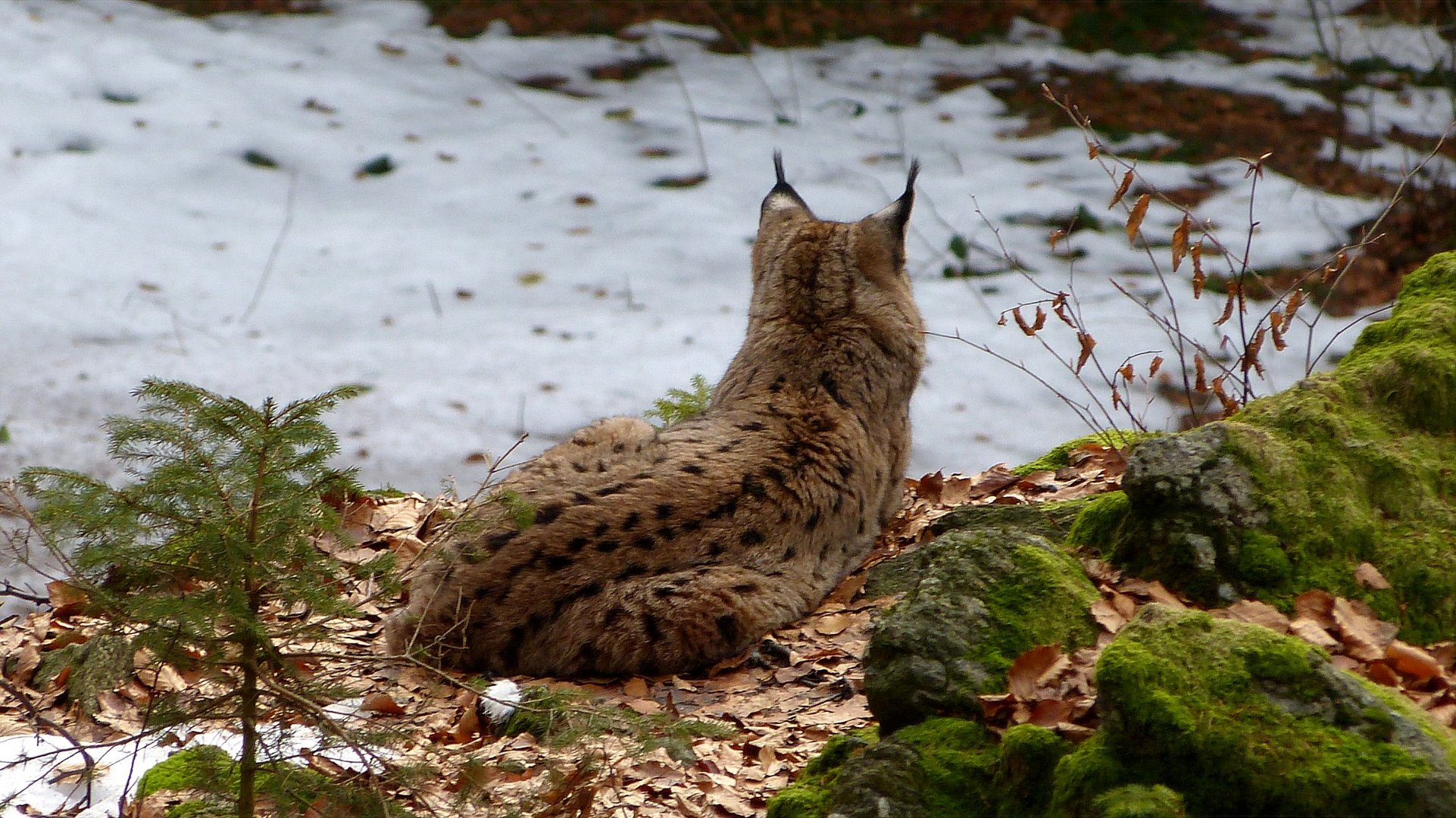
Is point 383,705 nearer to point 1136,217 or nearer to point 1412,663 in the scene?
point 1412,663

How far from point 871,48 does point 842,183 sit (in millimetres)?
3458

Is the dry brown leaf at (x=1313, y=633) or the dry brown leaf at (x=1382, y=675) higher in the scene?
the dry brown leaf at (x=1382, y=675)

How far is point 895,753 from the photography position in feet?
11.3

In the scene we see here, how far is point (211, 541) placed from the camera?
3.18 m

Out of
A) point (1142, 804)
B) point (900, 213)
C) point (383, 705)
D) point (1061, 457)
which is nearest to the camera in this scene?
point (1142, 804)

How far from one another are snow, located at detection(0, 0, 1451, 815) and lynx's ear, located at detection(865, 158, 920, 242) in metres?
2.44

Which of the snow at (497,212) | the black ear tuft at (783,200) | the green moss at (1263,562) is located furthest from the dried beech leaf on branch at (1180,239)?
the snow at (497,212)

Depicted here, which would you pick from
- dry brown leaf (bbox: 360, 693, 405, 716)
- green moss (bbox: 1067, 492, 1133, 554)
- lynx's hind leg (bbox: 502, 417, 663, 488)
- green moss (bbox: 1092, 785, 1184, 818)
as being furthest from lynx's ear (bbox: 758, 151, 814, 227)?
green moss (bbox: 1092, 785, 1184, 818)

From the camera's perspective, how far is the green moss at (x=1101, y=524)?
4.32 metres

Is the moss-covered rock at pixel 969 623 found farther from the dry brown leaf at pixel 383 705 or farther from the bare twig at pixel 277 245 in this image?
the bare twig at pixel 277 245

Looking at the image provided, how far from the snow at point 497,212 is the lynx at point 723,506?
2.65 m

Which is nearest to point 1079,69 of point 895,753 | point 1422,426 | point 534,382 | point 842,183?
point 842,183

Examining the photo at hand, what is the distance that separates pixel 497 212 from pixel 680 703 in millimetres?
8483

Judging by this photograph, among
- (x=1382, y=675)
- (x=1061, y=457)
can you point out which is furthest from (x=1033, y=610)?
(x=1061, y=457)
